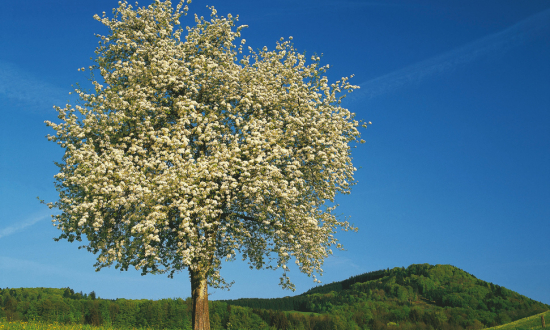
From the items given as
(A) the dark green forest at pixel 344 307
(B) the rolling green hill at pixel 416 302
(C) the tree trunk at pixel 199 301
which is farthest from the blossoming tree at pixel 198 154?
(B) the rolling green hill at pixel 416 302

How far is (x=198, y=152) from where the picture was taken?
60.8 ft

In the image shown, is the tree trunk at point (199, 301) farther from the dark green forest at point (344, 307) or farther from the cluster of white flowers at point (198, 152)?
the dark green forest at point (344, 307)

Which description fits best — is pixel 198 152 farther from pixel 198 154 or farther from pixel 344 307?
pixel 344 307

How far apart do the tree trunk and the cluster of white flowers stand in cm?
56

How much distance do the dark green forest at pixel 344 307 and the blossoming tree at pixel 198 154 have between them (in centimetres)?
1771

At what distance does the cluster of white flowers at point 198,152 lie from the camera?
15.1 meters

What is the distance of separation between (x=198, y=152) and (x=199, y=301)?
22.1ft

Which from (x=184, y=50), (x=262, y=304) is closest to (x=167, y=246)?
(x=184, y=50)

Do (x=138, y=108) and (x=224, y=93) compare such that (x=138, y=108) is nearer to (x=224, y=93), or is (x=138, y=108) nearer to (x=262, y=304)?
(x=224, y=93)

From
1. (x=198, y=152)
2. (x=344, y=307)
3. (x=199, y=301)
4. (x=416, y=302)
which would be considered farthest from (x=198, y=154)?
(x=416, y=302)

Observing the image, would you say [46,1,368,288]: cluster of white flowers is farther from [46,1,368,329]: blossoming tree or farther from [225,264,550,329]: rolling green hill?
[225,264,550,329]: rolling green hill

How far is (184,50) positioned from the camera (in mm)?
19750

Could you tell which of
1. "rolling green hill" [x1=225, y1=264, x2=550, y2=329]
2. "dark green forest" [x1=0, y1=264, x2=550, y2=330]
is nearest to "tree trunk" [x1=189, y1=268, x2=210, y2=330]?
"dark green forest" [x1=0, y1=264, x2=550, y2=330]

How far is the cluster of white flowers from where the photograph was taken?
1510 centimetres
